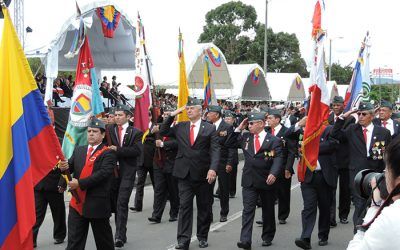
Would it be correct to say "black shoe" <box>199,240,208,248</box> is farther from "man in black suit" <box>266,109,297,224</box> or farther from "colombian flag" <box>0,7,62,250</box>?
"colombian flag" <box>0,7,62,250</box>

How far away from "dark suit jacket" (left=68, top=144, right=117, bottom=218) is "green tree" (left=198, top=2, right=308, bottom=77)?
53.9 metres

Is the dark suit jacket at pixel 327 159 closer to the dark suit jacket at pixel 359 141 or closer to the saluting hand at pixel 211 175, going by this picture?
the dark suit jacket at pixel 359 141

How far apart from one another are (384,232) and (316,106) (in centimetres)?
549

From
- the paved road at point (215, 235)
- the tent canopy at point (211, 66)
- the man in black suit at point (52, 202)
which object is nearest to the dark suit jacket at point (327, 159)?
the paved road at point (215, 235)

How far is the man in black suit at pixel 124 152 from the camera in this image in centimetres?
755

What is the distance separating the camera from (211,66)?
2655cm

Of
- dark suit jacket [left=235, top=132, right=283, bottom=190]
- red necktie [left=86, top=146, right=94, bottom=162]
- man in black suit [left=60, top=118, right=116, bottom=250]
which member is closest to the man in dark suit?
dark suit jacket [left=235, top=132, right=283, bottom=190]

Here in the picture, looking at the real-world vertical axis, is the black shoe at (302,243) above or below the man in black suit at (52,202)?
below

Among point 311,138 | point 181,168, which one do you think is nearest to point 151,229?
point 181,168

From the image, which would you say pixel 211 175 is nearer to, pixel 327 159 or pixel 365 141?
pixel 327 159

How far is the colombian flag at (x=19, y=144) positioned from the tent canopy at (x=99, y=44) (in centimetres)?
1156

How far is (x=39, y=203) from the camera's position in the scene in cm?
732

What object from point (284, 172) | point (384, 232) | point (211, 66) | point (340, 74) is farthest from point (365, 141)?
point (340, 74)

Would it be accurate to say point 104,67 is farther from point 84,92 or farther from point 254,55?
point 254,55
